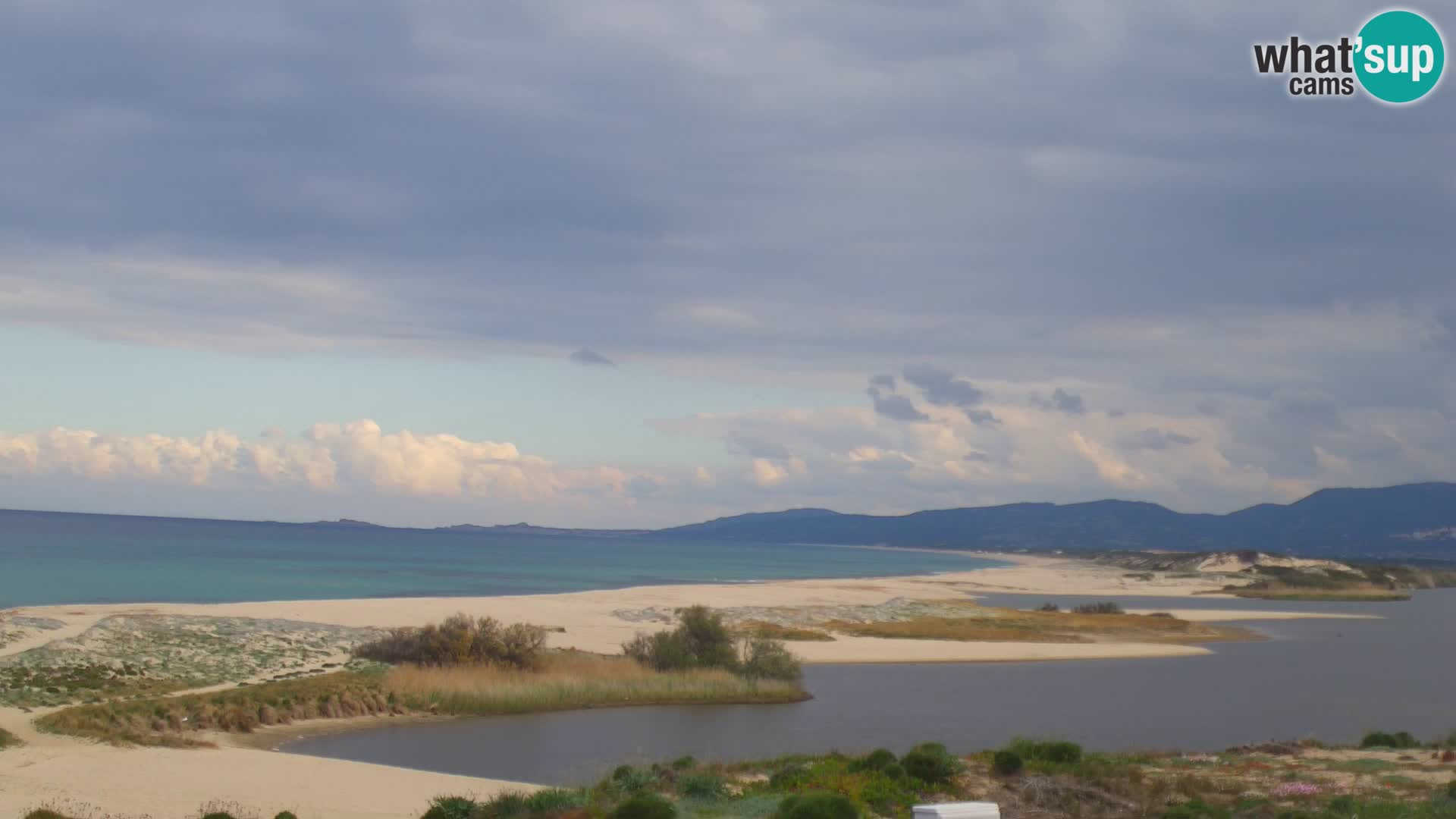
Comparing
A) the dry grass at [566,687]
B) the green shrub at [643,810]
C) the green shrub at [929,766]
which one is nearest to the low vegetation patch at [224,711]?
the dry grass at [566,687]

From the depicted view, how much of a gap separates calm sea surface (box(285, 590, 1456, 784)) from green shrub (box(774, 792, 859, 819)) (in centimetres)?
877

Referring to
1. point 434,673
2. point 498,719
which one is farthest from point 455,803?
point 434,673

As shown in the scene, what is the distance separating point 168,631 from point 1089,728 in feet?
93.5

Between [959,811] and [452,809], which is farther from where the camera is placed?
[452,809]

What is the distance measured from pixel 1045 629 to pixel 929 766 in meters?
49.0

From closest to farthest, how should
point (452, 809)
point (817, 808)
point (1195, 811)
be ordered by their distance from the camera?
1. point (817, 808)
2. point (1195, 811)
3. point (452, 809)

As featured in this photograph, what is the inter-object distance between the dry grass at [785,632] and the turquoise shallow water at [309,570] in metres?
29.0

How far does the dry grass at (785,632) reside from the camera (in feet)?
180

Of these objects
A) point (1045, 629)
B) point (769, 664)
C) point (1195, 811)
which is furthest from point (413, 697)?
point (1045, 629)

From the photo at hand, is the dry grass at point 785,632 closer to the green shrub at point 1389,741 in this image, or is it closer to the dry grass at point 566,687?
the dry grass at point 566,687

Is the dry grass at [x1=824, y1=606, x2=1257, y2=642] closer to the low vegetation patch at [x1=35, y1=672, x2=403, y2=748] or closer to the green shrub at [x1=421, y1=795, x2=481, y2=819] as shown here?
the low vegetation patch at [x1=35, y1=672, x2=403, y2=748]

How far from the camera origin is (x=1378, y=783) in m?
19.3

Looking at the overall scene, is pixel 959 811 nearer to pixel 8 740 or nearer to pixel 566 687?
pixel 8 740

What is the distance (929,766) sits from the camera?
62.4ft
